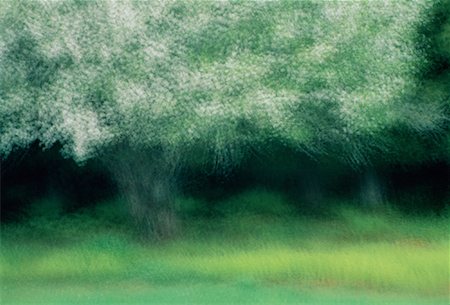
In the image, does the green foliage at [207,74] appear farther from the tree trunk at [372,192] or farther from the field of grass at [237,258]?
the field of grass at [237,258]

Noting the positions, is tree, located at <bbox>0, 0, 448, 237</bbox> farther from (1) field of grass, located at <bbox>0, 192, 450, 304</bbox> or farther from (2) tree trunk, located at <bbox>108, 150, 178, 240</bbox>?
(1) field of grass, located at <bbox>0, 192, 450, 304</bbox>

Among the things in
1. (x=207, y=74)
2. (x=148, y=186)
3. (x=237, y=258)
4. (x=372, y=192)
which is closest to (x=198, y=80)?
(x=207, y=74)

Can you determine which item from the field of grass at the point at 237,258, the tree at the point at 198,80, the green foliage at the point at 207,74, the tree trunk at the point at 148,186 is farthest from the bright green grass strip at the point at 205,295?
the green foliage at the point at 207,74

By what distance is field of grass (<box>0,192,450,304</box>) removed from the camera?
29.9 ft

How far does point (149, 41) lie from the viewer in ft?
32.3

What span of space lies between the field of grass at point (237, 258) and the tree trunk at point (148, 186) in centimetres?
15

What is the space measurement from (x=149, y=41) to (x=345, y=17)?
226 centimetres

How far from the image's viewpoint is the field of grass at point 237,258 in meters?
9.11

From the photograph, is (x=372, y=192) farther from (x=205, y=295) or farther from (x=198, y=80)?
(x=198, y=80)

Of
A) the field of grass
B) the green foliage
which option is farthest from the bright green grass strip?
the green foliage

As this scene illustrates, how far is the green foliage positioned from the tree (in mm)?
12

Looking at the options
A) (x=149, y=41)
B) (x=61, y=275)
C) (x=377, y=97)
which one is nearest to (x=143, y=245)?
(x=61, y=275)

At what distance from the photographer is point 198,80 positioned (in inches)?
383

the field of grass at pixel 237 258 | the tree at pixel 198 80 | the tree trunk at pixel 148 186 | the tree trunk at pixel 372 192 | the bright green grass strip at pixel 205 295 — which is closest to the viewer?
the bright green grass strip at pixel 205 295
